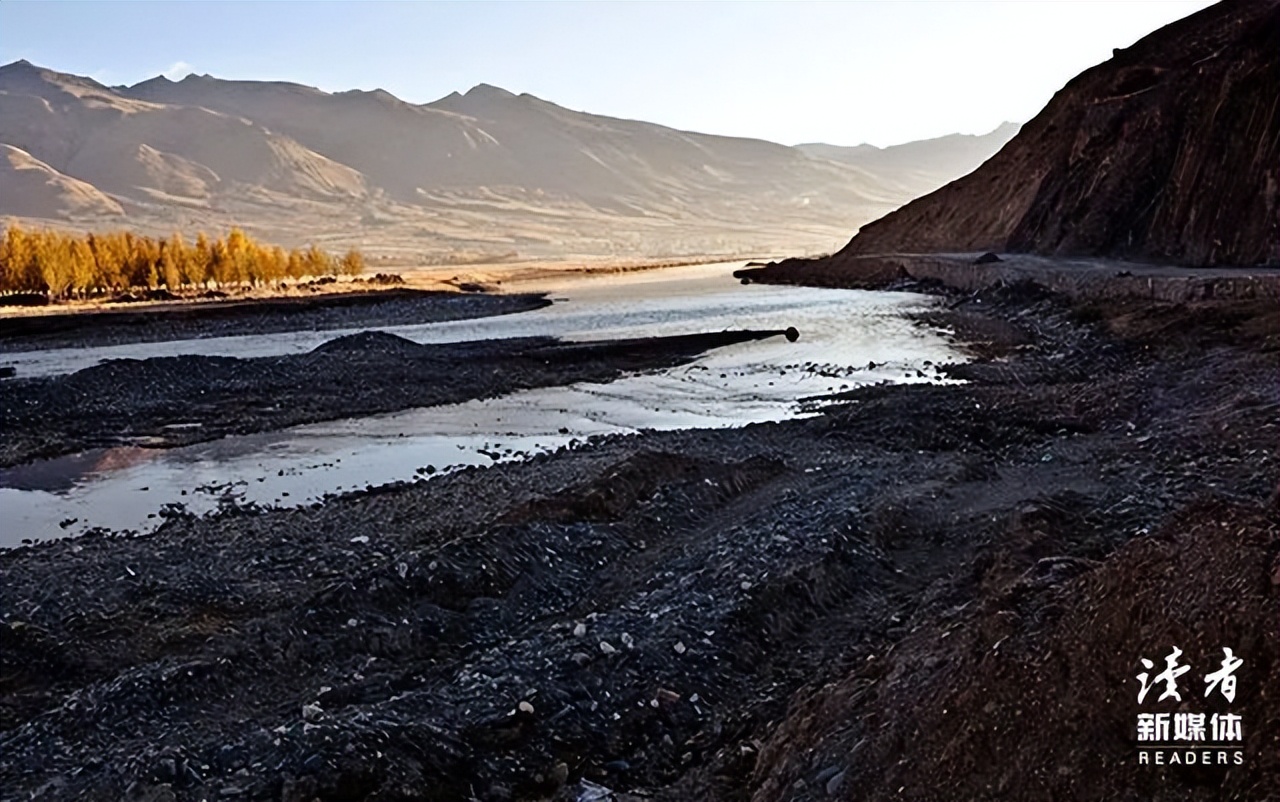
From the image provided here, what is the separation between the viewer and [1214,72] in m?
50.9

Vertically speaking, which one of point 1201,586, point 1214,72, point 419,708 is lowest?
point 419,708

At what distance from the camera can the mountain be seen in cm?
4403

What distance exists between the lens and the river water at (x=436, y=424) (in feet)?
59.6

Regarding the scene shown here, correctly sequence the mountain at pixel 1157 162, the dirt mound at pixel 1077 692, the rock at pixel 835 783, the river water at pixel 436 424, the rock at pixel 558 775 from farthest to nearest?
1. the mountain at pixel 1157 162
2. the river water at pixel 436 424
3. the rock at pixel 558 775
4. the rock at pixel 835 783
5. the dirt mound at pixel 1077 692

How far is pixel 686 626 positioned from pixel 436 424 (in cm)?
1569

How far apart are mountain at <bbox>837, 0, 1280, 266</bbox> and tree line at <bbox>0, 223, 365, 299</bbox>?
2215 inches

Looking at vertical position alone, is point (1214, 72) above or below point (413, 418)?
above

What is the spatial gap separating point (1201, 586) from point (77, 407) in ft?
87.7

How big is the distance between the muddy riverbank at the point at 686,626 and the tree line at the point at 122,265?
62.7m

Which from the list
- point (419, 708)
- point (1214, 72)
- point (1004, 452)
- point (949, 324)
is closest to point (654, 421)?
point (1004, 452)

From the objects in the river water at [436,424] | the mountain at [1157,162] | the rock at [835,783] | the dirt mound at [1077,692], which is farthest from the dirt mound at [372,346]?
the mountain at [1157,162]

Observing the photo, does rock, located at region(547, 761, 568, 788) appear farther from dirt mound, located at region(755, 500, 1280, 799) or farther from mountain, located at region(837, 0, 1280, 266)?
mountain, located at region(837, 0, 1280, 266)

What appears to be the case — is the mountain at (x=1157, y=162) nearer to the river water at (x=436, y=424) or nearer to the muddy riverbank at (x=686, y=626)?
the river water at (x=436, y=424)

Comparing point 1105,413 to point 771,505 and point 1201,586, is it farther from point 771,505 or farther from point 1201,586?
point 1201,586
